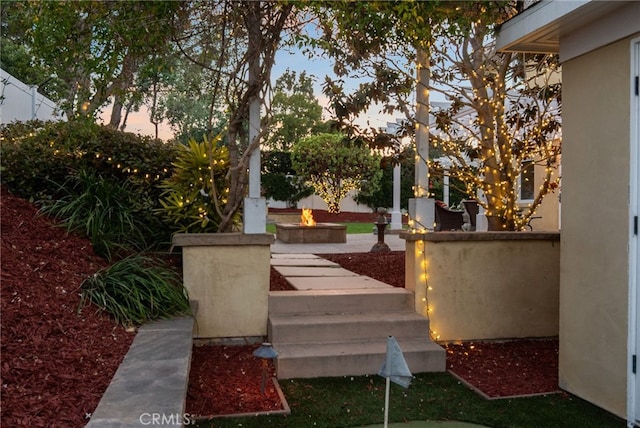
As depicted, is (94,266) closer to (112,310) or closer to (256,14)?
(112,310)

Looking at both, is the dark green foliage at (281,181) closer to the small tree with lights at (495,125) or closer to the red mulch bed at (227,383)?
the small tree with lights at (495,125)

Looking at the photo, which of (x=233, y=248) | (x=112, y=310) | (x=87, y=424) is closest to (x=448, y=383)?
(x=233, y=248)

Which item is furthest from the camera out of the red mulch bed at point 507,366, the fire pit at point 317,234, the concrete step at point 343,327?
the fire pit at point 317,234

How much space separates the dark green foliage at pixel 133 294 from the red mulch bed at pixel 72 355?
0.43 feet

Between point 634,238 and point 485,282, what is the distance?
2.12 m

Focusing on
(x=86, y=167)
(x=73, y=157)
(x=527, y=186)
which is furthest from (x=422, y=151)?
(x=527, y=186)

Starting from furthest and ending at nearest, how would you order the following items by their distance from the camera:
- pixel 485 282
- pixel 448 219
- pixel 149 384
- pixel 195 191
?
pixel 448 219 → pixel 195 191 → pixel 485 282 → pixel 149 384

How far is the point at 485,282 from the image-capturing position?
5730 mm

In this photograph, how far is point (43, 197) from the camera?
19.3ft

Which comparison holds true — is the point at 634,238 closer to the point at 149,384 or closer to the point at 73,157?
the point at 149,384

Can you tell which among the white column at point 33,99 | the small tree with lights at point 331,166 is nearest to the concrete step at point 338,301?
the white column at point 33,99

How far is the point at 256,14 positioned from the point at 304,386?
3.76 meters

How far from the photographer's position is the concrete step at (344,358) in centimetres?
460

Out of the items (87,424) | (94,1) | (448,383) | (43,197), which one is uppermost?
(94,1)
